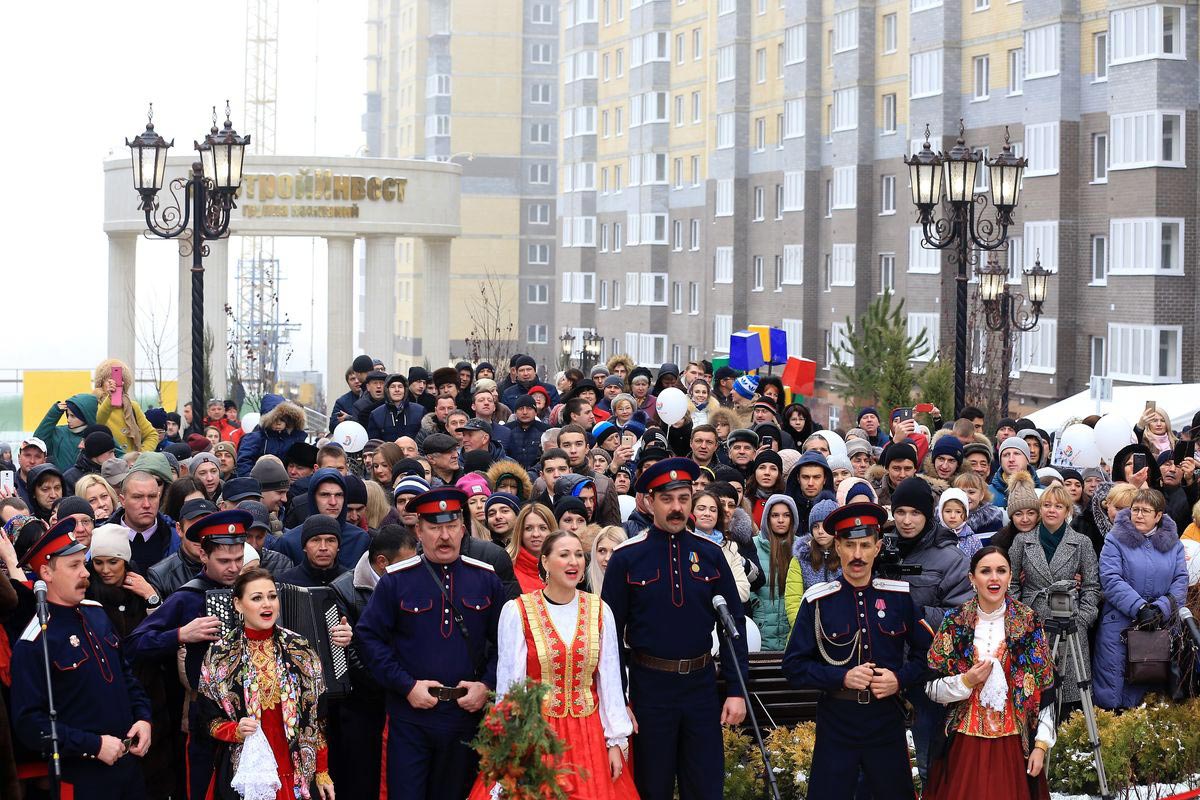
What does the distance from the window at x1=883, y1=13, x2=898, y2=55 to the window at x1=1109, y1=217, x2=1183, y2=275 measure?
14775 millimetres

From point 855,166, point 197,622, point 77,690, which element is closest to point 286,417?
point 197,622

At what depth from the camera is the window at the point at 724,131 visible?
2650 inches

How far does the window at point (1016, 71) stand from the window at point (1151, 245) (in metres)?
6.87

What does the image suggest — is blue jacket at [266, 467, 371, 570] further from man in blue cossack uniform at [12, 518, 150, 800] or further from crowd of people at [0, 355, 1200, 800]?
man in blue cossack uniform at [12, 518, 150, 800]

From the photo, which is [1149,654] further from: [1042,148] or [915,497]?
[1042,148]

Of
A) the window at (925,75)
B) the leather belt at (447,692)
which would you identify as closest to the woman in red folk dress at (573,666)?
the leather belt at (447,692)

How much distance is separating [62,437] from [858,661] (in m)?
9.47

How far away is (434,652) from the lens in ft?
30.1

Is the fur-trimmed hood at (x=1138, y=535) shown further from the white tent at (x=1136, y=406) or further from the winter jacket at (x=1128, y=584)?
the white tent at (x=1136, y=406)

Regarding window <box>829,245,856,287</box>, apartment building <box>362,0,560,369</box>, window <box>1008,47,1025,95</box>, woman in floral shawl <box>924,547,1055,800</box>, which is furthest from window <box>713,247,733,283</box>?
woman in floral shawl <box>924,547,1055,800</box>

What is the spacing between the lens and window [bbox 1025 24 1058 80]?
46.0 meters

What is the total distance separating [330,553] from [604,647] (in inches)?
79.8

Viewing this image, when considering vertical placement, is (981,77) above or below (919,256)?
above

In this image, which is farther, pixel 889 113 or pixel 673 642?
pixel 889 113
